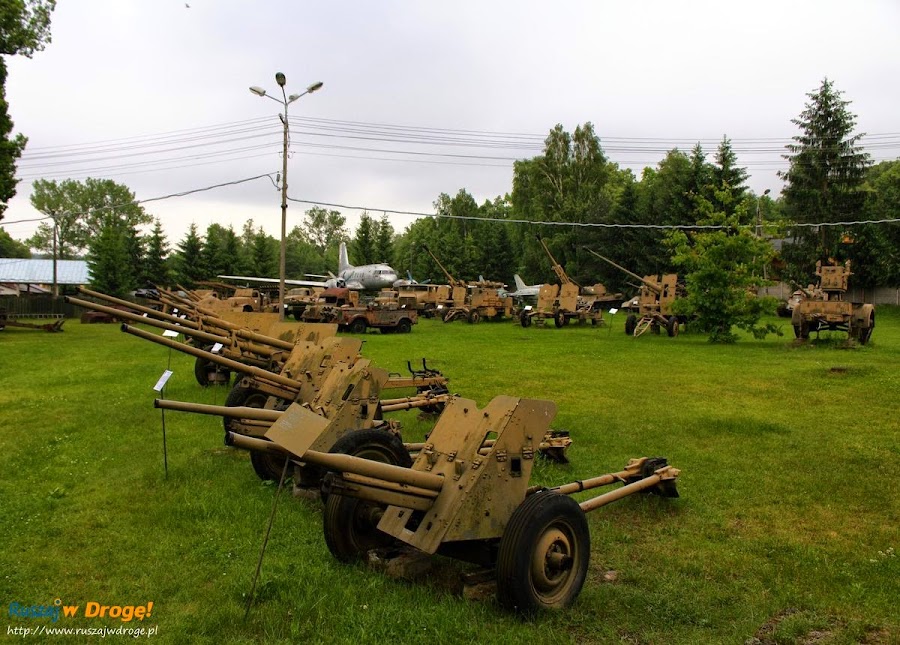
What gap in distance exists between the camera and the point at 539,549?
3.92 metres

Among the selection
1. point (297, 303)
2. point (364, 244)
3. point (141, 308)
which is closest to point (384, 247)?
point (364, 244)

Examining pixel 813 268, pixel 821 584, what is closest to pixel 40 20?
pixel 821 584

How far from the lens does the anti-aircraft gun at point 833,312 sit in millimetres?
18594

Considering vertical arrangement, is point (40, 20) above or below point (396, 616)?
above

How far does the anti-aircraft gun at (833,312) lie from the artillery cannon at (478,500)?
1733 centimetres

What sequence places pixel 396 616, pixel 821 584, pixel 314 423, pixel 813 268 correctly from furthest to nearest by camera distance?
pixel 813 268
pixel 821 584
pixel 396 616
pixel 314 423

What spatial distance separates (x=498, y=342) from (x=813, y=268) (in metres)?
24.3

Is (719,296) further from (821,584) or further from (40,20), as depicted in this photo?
(40,20)

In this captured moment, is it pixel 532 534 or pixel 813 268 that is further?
pixel 813 268

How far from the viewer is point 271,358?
948cm

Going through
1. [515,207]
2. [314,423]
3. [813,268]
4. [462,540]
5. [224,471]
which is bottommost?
[224,471]

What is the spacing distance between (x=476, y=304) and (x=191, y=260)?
2814 centimetres

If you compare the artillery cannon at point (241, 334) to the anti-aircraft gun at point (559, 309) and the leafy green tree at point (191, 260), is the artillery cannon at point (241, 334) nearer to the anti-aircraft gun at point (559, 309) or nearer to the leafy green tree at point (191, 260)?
the anti-aircraft gun at point (559, 309)

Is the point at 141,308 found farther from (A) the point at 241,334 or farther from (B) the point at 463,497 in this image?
(B) the point at 463,497
